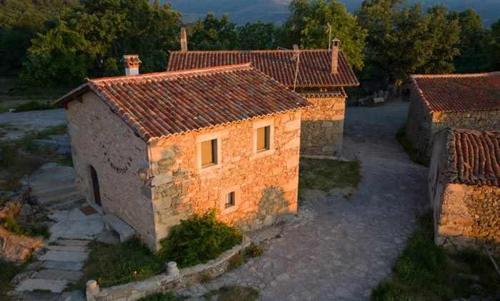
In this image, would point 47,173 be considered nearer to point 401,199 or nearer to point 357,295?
point 357,295

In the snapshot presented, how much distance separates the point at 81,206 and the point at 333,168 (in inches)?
446

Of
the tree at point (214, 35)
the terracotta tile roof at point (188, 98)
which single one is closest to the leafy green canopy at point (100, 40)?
the tree at point (214, 35)

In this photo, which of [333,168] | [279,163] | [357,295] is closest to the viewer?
[357,295]

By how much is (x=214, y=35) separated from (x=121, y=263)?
2863cm

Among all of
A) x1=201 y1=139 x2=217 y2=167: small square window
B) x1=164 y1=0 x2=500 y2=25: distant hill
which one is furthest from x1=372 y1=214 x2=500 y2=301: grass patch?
x1=164 y1=0 x2=500 y2=25: distant hill

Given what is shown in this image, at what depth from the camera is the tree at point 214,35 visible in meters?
36.6

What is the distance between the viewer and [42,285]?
1141 cm

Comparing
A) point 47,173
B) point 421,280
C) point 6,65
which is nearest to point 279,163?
point 421,280

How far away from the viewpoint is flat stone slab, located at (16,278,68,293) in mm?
11262

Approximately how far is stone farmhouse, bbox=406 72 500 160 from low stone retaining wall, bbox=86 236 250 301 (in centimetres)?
1421

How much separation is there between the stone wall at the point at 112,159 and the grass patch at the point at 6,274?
317 cm

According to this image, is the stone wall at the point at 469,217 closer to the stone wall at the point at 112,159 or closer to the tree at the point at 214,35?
the stone wall at the point at 112,159

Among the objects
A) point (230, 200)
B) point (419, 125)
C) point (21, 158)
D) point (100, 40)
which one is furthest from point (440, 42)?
point (21, 158)

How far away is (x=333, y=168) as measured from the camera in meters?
20.9
